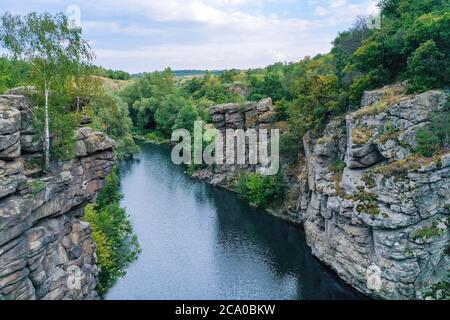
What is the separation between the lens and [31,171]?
18.4 m

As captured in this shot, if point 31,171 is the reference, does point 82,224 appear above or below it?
below

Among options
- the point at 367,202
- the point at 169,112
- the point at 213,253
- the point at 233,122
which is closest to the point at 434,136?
the point at 367,202

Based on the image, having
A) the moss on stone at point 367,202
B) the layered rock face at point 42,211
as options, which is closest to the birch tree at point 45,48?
the layered rock face at point 42,211

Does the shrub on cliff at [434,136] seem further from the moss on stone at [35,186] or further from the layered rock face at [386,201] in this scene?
the moss on stone at [35,186]

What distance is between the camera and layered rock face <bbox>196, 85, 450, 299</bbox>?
2595cm

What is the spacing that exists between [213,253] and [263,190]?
11.9 meters

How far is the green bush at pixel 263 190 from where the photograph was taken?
144 ft

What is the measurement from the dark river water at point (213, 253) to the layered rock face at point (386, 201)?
225 cm

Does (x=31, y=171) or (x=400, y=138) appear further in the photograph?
(x=400, y=138)

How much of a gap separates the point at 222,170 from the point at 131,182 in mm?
10641

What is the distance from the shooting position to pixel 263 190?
44938 mm
